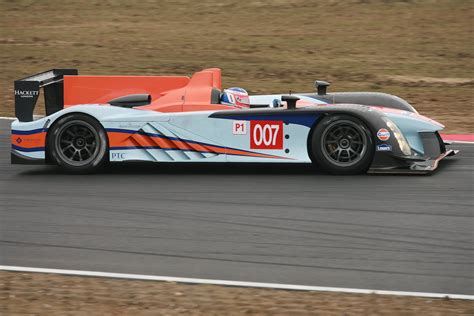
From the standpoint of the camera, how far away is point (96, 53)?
75.3 feet

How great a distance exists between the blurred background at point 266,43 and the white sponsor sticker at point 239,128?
5922 millimetres

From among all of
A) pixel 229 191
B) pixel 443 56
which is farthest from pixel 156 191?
pixel 443 56

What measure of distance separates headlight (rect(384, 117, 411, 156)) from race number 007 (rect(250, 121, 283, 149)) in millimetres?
1097

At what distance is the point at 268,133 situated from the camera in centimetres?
1025

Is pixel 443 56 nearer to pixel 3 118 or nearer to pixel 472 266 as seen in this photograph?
pixel 3 118

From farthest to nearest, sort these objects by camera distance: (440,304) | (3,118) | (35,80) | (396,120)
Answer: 1. (3,118)
2. (35,80)
3. (396,120)
4. (440,304)

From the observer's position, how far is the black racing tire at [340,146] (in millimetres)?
10094

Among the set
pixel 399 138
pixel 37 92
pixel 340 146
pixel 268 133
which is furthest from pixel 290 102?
pixel 37 92

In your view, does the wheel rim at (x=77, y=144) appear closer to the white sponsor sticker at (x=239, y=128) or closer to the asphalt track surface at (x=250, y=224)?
the asphalt track surface at (x=250, y=224)

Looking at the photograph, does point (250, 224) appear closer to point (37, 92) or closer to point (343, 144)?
point (343, 144)

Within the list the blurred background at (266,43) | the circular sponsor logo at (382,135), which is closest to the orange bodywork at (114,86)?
the circular sponsor logo at (382,135)

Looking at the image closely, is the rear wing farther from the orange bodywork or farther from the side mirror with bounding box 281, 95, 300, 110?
the side mirror with bounding box 281, 95, 300, 110

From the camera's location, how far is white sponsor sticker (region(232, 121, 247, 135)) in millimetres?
10312

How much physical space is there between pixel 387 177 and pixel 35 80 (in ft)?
13.5
